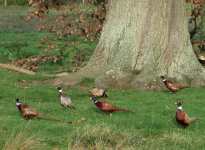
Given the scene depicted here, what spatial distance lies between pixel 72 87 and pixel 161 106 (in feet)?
11.8

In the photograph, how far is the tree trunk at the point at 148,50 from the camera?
11.2 meters

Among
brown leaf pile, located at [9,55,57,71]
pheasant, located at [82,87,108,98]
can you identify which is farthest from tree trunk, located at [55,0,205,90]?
brown leaf pile, located at [9,55,57,71]

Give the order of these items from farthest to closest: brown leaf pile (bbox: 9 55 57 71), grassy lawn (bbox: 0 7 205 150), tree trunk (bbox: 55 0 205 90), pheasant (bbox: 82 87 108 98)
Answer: brown leaf pile (bbox: 9 55 57 71)
tree trunk (bbox: 55 0 205 90)
pheasant (bbox: 82 87 108 98)
grassy lawn (bbox: 0 7 205 150)

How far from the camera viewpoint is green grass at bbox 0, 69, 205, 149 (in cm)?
578

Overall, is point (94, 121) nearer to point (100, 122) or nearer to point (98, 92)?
point (100, 122)

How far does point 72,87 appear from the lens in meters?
11.2

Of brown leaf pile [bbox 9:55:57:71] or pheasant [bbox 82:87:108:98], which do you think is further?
brown leaf pile [bbox 9:55:57:71]

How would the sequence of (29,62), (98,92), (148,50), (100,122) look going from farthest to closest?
1. (29,62)
2. (148,50)
3. (98,92)
4. (100,122)

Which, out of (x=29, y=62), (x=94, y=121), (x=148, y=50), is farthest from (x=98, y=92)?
(x=29, y=62)

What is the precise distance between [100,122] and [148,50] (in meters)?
4.68

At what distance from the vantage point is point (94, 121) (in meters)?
7.46

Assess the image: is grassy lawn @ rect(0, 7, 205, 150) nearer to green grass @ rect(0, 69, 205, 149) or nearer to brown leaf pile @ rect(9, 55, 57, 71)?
green grass @ rect(0, 69, 205, 149)

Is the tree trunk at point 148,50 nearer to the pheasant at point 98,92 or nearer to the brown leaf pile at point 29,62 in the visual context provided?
the pheasant at point 98,92

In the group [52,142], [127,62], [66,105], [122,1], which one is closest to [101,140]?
[52,142]
